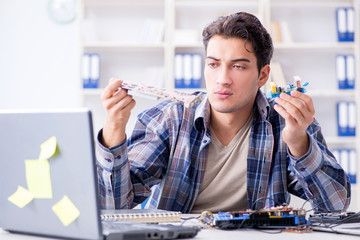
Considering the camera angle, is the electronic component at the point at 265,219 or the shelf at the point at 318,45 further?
the shelf at the point at 318,45

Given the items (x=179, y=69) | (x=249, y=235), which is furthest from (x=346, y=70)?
(x=249, y=235)

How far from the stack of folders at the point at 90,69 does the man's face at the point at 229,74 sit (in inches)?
86.1

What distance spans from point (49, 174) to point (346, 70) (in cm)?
333

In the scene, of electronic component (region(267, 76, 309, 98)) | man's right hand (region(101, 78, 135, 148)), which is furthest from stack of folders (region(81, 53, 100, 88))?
electronic component (region(267, 76, 309, 98))

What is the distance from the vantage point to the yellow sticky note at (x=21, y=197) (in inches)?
37.5

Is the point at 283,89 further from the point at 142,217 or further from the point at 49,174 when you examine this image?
the point at 49,174

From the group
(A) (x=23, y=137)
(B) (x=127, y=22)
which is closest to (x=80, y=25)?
(B) (x=127, y=22)

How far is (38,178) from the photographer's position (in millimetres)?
933

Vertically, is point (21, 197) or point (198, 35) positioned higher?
point (198, 35)

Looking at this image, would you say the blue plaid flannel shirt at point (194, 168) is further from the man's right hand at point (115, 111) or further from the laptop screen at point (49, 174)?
the laptop screen at point (49, 174)

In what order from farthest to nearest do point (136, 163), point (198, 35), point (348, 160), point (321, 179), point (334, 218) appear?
point (198, 35)
point (348, 160)
point (136, 163)
point (321, 179)
point (334, 218)

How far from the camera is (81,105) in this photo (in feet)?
12.5

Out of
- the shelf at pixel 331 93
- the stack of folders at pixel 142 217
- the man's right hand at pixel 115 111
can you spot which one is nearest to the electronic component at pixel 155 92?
the man's right hand at pixel 115 111

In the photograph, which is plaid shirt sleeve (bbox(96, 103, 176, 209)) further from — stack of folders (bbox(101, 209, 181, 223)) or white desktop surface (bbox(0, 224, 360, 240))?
white desktop surface (bbox(0, 224, 360, 240))
